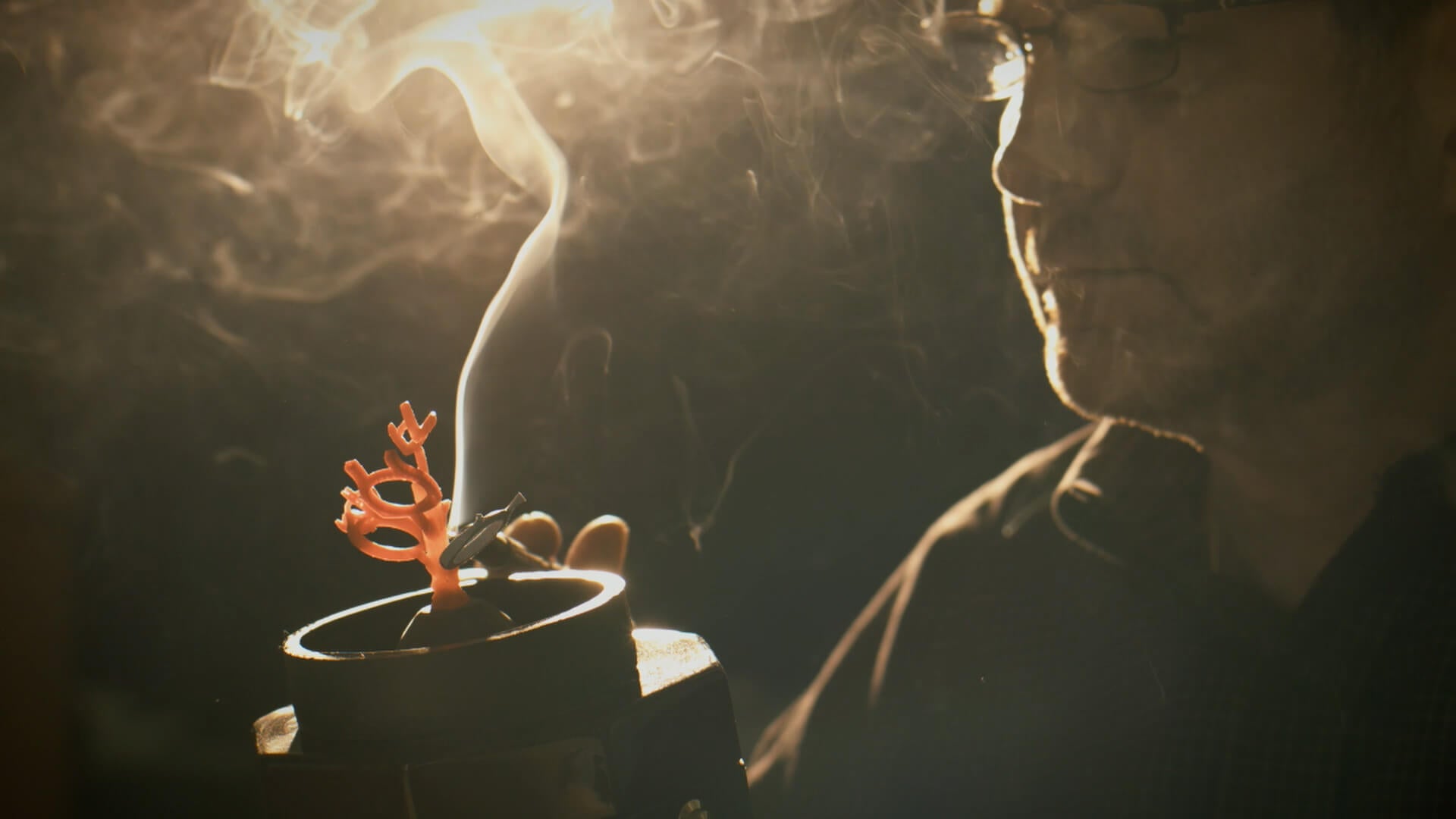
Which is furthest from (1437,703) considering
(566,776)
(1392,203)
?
(566,776)

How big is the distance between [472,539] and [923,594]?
119 centimetres

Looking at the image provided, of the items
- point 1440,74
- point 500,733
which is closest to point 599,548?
point 500,733

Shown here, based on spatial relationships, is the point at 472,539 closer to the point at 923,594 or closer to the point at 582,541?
the point at 582,541

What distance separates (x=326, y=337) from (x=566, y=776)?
3.88 feet

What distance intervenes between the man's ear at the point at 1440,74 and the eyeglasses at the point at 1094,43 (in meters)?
0.22

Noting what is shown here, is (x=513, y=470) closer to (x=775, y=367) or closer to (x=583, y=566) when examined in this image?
(x=583, y=566)

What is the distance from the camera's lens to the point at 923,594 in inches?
79.2

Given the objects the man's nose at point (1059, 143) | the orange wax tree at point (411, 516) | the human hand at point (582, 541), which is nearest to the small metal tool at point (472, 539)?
the orange wax tree at point (411, 516)

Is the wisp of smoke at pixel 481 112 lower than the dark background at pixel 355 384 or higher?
higher

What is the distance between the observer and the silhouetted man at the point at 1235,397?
4.54ft

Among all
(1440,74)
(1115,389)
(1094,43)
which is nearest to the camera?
(1440,74)

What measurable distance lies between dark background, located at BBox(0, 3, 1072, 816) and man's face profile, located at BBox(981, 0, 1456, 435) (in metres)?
0.36

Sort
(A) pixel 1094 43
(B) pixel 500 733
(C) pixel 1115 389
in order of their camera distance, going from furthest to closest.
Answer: (C) pixel 1115 389 < (A) pixel 1094 43 < (B) pixel 500 733

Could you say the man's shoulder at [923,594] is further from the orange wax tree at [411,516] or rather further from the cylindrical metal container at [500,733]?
the orange wax tree at [411,516]
